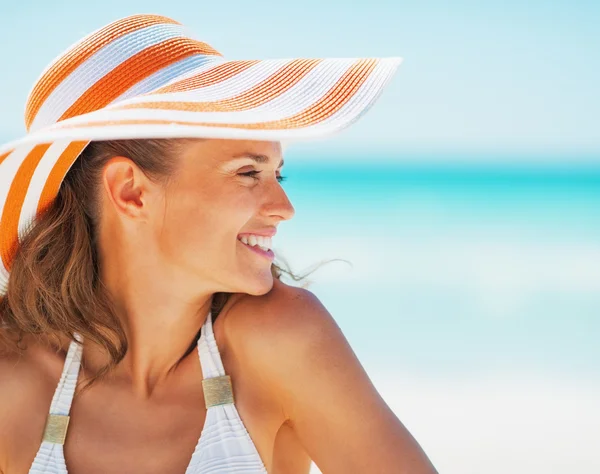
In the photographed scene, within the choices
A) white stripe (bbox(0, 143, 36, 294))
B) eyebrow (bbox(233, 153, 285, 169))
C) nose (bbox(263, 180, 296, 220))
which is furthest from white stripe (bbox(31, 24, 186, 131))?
nose (bbox(263, 180, 296, 220))

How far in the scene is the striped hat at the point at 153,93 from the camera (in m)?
1.88

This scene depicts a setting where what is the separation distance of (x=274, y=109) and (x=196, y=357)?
0.72m

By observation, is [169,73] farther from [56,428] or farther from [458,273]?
[458,273]

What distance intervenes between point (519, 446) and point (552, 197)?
481 inches

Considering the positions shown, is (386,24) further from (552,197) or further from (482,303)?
(482,303)

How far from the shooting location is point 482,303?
710cm

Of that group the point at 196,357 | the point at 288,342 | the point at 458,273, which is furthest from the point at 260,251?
the point at 458,273

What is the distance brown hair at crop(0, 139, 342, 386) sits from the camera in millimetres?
2287

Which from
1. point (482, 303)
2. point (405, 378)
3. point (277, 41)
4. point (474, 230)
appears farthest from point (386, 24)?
point (405, 378)

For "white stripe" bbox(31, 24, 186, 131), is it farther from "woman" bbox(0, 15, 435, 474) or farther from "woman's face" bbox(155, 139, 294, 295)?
"woman's face" bbox(155, 139, 294, 295)

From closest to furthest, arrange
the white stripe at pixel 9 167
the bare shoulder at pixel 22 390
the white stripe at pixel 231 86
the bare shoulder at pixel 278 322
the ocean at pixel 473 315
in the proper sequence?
1. the white stripe at pixel 231 86
2. the white stripe at pixel 9 167
3. the bare shoulder at pixel 22 390
4. the bare shoulder at pixel 278 322
5. the ocean at pixel 473 315

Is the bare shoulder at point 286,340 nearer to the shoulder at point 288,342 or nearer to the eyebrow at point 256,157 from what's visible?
the shoulder at point 288,342

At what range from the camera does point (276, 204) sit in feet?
7.10

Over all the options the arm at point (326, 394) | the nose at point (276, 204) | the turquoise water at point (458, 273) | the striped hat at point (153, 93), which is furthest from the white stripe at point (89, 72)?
the turquoise water at point (458, 273)
